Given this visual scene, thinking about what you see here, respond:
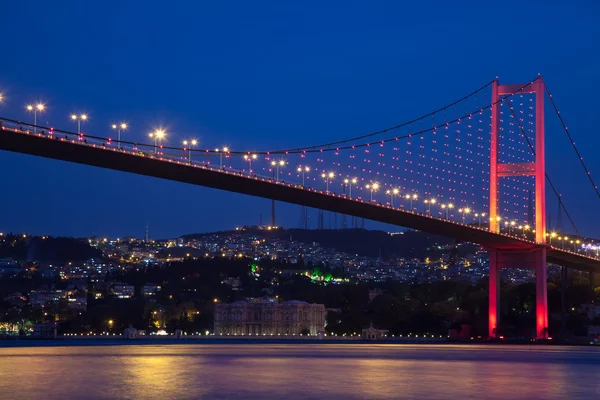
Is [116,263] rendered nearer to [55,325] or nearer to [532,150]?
[55,325]

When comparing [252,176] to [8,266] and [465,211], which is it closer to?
[465,211]

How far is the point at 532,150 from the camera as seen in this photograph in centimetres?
4903

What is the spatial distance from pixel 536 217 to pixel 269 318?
4864 cm

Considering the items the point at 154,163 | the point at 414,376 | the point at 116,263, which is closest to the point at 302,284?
the point at 116,263

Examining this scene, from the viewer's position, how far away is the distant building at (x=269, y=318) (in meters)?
89.3

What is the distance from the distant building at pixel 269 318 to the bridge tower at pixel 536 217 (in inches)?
1548

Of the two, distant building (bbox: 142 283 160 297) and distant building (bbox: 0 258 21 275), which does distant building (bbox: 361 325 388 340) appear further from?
distant building (bbox: 0 258 21 275)

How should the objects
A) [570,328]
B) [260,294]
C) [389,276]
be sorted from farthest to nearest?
[389,276] → [260,294] → [570,328]

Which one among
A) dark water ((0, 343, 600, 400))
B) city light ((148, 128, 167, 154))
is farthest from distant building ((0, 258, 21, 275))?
dark water ((0, 343, 600, 400))

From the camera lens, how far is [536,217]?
46875 millimetres

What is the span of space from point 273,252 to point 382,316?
93.4m

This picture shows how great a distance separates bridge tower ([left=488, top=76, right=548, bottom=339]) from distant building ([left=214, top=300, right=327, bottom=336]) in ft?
129

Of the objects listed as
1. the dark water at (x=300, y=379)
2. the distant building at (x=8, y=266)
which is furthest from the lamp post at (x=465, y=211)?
the distant building at (x=8, y=266)

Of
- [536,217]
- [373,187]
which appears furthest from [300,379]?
[536,217]
